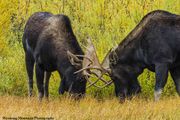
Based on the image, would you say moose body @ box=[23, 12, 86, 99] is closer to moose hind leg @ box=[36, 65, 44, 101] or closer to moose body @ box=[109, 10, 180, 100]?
moose hind leg @ box=[36, 65, 44, 101]

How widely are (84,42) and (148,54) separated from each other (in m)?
4.06

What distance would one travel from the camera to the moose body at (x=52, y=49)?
11588mm

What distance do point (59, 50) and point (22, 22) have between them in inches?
229

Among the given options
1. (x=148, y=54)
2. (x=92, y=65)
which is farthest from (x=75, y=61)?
(x=148, y=54)

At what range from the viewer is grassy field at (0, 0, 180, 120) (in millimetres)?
11250

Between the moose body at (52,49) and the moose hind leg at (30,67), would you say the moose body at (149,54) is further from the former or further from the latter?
the moose hind leg at (30,67)

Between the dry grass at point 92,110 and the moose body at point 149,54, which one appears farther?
the moose body at point 149,54

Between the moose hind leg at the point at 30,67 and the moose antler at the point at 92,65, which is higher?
the moose antler at the point at 92,65

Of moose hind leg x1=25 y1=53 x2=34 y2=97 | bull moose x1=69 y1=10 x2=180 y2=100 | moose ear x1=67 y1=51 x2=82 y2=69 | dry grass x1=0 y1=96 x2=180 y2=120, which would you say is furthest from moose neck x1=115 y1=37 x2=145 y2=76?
moose hind leg x1=25 y1=53 x2=34 y2=97

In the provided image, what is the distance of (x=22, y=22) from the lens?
17781 mm

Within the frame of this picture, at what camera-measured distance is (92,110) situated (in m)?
10.4

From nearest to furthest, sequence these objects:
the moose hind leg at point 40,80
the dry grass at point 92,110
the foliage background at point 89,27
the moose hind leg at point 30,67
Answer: the dry grass at point 92,110, the moose hind leg at point 40,80, the moose hind leg at point 30,67, the foliage background at point 89,27

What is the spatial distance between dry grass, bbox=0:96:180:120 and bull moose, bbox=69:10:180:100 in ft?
1.98

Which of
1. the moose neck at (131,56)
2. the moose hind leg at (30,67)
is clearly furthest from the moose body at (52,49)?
the moose neck at (131,56)
